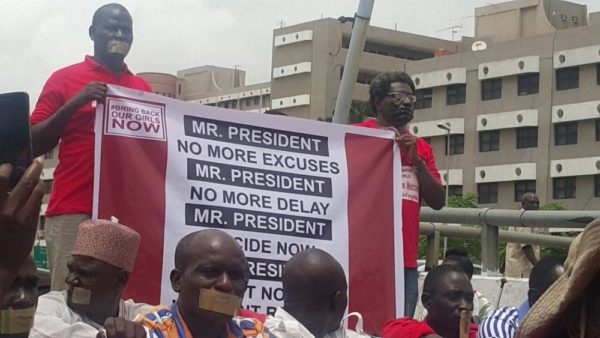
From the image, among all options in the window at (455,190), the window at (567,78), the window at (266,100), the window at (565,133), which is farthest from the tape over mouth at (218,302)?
the window at (266,100)

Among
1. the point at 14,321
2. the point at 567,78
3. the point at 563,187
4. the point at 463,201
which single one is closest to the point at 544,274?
the point at 14,321

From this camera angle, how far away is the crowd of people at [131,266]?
2.89m

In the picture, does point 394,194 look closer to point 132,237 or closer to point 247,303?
point 247,303

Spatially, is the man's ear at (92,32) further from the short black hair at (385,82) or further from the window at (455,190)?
the window at (455,190)

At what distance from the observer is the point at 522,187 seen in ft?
186

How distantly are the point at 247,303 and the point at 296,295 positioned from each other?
655 millimetres

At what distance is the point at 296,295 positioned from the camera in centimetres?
461

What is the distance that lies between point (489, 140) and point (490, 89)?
276 centimetres

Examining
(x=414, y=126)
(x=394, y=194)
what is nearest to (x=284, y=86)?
(x=414, y=126)

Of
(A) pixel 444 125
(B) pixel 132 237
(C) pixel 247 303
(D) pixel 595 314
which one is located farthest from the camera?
(A) pixel 444 125

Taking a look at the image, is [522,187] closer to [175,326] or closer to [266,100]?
[266,100]

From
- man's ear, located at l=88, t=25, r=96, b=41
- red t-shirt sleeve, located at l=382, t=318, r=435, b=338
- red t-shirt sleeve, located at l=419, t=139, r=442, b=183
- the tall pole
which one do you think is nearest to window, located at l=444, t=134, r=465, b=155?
the tall pole

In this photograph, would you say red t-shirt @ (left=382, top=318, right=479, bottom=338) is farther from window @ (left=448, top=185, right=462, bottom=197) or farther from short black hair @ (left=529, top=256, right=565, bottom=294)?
window @ (left=448, top=185, right=462, bottom=197)

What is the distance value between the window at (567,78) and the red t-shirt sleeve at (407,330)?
167ft
